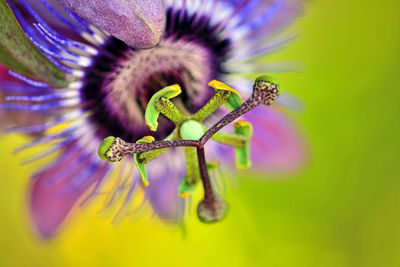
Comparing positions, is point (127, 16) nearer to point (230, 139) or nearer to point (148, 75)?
point (148, 75)

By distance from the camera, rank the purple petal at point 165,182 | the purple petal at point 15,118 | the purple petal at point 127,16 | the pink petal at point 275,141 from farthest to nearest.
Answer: the pink petal at point 275,141 < the purple petal at point 165,182 < the purple petal at point 15,118 < the purple petal at point 127,16

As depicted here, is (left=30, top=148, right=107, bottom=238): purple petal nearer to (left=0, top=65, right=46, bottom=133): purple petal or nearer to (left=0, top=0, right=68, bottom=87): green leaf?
(left=0, top=65, right=46, bottom=133): purple petal

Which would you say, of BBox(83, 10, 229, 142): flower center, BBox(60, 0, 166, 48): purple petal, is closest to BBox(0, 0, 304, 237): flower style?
BBox(83, 10, 229, 142): flower center

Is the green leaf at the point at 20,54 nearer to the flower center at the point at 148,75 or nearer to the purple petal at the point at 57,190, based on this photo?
the flower center at the point at 148,75

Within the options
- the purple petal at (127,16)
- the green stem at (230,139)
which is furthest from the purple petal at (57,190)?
the purple petal at (127,16)

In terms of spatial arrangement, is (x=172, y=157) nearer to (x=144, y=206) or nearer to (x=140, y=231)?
(x=144, y=206)

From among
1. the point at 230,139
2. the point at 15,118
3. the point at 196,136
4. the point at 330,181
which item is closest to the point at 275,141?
the point at 330,181

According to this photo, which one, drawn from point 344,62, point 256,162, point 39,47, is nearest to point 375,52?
point 344,62
